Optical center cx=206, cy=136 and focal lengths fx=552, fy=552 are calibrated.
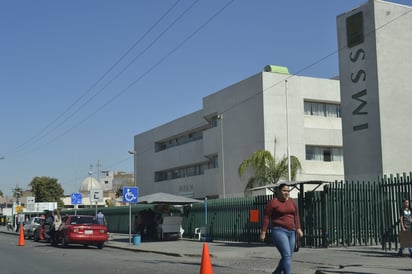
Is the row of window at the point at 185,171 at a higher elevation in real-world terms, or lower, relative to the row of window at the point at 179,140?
lower

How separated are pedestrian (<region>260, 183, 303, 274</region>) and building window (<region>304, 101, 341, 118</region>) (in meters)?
33.9

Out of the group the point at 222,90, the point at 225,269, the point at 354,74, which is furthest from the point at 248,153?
the point at 225,269

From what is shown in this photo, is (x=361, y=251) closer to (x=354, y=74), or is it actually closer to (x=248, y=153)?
(x=354, y=74)

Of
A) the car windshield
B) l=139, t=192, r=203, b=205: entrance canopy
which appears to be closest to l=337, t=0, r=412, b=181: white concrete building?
l=139, t=192, r=203, b=205: entrance canopy

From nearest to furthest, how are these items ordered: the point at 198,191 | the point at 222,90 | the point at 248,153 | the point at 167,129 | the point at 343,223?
the point at 343,223 < the point at 248,153 < the point at 222,90 < the point at 198,191 < the point at 167,129

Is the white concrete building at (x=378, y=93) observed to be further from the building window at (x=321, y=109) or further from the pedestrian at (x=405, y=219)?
the building window at (x=321, y=109)

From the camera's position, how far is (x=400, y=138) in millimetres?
25688

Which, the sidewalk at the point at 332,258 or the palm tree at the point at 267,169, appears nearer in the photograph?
the sidewalk at the point at 332,258

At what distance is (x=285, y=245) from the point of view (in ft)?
31.5

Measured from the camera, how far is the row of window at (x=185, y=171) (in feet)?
163

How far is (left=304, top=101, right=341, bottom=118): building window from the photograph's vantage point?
142ft

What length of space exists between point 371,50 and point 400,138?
170 inches

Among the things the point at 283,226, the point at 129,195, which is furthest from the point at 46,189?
the point at 283,226

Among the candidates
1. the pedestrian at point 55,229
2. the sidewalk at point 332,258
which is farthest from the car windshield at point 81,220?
the sidewalk at point 332,258
